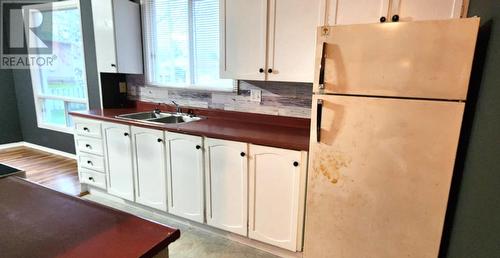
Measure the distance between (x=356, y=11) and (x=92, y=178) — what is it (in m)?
2.95

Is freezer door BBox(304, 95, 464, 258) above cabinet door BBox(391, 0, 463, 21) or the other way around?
the other way around

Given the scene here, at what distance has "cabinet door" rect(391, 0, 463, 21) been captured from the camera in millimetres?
1539

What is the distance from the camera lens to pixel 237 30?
221 centimetres

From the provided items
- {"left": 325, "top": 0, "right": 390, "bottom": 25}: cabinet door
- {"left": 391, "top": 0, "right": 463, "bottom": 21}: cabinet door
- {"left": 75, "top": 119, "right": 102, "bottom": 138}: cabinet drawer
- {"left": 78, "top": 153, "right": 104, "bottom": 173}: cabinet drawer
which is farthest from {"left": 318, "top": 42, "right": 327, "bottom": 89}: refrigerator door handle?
{"left": 78, "top": 153, "right": 104, "bottom": 173}: cabinet drawer

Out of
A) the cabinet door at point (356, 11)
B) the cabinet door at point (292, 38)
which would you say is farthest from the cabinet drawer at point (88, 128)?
A: the cabinet door at point (356, 11)

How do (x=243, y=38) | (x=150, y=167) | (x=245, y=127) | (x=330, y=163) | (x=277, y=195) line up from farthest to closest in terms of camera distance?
1. (x=150, y=167)
2. (x=245, y=127)
3. (x=243, y=38)
4. (x=277, y=195)
5. (x=330, y=163)

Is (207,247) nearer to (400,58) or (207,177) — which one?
(207,177)

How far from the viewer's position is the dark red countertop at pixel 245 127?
1894mm

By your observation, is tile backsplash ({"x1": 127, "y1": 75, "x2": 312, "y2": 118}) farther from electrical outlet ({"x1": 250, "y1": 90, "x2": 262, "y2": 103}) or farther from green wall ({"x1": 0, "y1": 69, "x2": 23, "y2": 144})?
green wall ({"x1": 0, "y1": 69, "x2": 23, "y2": 144})

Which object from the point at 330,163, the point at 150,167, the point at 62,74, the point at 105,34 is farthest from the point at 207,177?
the point at 62,74

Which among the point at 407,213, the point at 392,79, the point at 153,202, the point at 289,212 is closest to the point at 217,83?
the point at 153,202

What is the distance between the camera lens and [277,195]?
1.92 m

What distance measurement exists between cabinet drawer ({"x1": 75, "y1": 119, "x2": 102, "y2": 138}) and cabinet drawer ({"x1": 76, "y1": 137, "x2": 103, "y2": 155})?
57mm

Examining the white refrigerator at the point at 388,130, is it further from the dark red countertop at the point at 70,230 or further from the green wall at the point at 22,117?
the green wall at the point at 22,117
